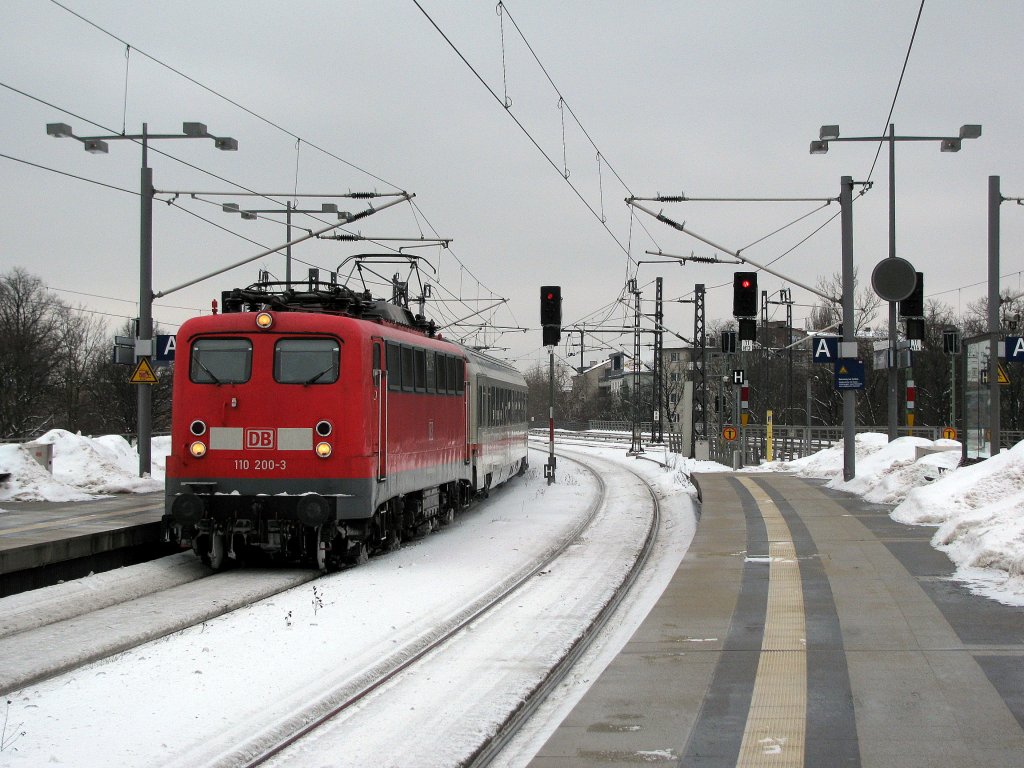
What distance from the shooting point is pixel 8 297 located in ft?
191

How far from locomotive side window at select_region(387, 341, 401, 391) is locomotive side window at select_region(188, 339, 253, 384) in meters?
1.76

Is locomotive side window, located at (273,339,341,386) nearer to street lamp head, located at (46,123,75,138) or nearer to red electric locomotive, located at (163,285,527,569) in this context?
red electric locomotive, located at (163,285,527,569)

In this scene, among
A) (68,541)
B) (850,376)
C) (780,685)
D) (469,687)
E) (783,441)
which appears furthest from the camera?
(783,441)

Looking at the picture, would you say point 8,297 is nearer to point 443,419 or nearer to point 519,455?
point 519,455

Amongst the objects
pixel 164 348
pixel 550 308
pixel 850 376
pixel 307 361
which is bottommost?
pixel 307 361

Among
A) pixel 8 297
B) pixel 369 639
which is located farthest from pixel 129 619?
pixel 8 297

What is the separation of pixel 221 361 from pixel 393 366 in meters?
2.18

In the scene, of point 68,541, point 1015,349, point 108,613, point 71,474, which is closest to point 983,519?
point 108,613

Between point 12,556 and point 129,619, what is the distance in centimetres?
299

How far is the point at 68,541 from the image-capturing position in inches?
523

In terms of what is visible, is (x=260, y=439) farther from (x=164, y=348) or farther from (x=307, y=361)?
(x=164, y=348)

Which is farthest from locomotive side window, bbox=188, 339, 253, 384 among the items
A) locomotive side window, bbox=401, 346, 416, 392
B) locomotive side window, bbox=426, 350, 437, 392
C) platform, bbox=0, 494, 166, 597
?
locomotive side window, bbox=426, 350, 437, 392

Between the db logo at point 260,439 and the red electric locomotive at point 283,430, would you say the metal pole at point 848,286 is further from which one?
the db logo at point 260,439

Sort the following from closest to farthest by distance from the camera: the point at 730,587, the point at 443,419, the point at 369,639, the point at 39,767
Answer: the point at 39,767, the point at 369,639, the point at 730,587, the point at 443,419
